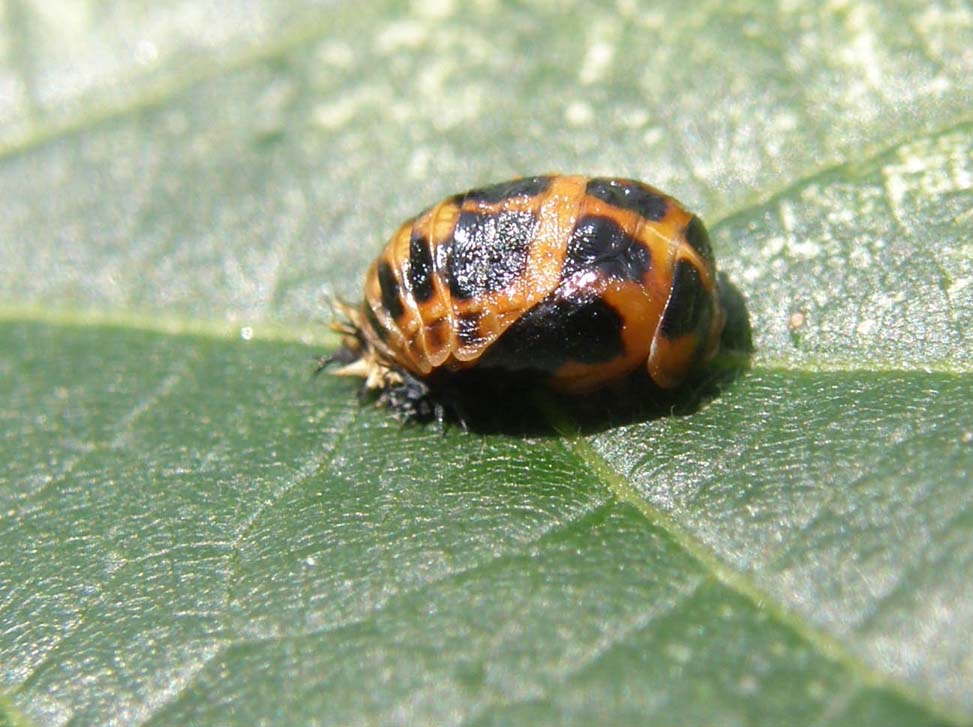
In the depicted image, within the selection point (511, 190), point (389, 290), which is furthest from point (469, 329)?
point (511, 190)

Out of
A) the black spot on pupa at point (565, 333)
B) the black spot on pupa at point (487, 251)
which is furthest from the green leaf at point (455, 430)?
the black spot on pupa at point (487, 251)

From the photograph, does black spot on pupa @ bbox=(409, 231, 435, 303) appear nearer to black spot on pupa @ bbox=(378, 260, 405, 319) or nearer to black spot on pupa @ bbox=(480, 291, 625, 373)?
black spot on pupa @ bbox=(378, 260, 405, 319)

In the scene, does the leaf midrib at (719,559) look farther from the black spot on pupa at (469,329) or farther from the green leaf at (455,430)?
the black spot on pupa at (469,329)

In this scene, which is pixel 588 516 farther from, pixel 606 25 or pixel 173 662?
pixel 606 25

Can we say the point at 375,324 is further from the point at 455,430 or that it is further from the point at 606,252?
the point at 606,252

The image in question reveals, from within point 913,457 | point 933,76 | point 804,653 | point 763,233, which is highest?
point 933,76

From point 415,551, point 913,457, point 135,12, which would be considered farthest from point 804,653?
point 135,12

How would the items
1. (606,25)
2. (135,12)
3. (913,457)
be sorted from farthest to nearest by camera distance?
1. (135,12)
2. (606,25)
3. (913,457)
